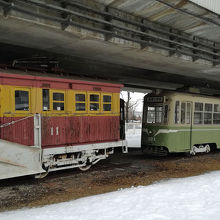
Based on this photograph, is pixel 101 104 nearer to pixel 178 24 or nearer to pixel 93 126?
pixel 93 126

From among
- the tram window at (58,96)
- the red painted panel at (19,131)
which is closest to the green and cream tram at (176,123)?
the tram window at (58,96)

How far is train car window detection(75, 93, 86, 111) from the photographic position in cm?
1016

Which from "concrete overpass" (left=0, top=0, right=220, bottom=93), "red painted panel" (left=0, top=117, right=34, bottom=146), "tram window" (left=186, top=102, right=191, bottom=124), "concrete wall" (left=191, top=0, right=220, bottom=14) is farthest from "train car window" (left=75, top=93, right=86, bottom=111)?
"tram window" (left=186, top=102, right=191, bottom=124)

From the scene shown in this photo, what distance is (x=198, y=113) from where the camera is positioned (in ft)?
48.2

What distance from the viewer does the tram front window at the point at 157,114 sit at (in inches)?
537

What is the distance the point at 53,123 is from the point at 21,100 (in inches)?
55.7

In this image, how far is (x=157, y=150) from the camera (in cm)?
1402

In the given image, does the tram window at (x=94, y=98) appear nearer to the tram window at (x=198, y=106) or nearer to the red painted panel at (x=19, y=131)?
the red painted panel at (x=19, y=131)

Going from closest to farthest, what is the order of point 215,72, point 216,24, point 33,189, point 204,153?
point 33,189 → point 216,24 → point 204,153 → point 215,72

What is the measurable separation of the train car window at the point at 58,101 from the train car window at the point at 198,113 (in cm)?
809

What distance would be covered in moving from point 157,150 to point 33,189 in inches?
303

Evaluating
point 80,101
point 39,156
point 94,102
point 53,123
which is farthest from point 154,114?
point 39,156

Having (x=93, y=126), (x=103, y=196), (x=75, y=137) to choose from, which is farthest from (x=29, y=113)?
(x=103, y=196)

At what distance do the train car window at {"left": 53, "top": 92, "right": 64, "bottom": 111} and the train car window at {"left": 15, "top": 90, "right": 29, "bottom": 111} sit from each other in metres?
1.02
